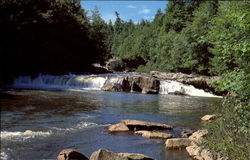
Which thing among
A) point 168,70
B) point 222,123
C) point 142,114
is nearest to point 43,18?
point 168,70

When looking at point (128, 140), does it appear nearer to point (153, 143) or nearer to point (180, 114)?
point (153, 143)

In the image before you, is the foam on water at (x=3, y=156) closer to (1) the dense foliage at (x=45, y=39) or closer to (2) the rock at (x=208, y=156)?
(2) the rock at (x=208, y=156)

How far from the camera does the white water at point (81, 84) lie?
1276 inches

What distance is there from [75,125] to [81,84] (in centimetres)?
2027

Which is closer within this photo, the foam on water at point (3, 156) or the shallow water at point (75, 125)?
the foam on water at point (3, 156)

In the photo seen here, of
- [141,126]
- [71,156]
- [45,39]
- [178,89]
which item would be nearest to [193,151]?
[71,156]

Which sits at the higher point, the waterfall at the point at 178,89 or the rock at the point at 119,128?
the waterfall at the point at 178,89

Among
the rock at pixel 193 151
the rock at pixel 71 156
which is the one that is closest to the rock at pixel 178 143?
the rock at pixel 193 151

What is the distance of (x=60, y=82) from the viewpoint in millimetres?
35719

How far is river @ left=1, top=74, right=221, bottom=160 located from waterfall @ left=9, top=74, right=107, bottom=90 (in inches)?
439

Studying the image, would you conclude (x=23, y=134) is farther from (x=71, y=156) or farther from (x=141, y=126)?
(x=141, y=126)

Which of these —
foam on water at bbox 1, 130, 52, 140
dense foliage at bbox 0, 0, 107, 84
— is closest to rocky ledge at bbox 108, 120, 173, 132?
foam on water at bbox 1, 130, 52, 140

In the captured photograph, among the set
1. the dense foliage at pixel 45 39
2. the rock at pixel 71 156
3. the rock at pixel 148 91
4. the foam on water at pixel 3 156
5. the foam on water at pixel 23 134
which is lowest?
Answer: the foam on water at pixel 3 156

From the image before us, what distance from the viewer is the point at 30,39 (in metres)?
39.8
